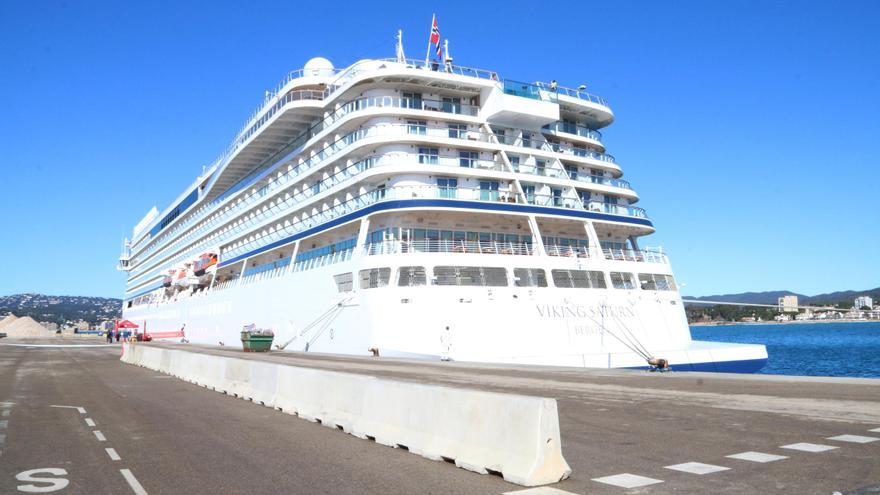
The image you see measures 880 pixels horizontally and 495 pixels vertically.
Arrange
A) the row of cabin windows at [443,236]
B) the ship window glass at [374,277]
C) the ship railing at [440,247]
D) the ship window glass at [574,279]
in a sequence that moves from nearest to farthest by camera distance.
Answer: the ship window glass at [374,277]
the ship railing at [440,247]
the ship window glass at [574,279]
the row of cabin windows at [443,236]

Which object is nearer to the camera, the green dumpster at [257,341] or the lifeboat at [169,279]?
the green dumpster at [257,341]

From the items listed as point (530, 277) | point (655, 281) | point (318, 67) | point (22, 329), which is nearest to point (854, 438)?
point (530, 277)

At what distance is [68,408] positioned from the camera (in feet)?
47.5

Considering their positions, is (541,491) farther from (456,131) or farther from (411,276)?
(456,131)

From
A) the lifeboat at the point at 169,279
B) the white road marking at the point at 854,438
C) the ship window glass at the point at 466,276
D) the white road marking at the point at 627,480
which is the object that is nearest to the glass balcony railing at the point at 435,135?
the ship window glass at the point at 466,276

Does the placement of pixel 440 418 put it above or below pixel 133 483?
above

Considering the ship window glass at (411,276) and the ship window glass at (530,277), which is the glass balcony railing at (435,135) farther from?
the ship window glass at (411,276)

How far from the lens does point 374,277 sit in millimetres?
28250

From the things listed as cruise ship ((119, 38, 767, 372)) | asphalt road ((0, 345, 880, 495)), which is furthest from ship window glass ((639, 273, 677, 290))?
→ asphalt road ((0, 345, 880, 495))

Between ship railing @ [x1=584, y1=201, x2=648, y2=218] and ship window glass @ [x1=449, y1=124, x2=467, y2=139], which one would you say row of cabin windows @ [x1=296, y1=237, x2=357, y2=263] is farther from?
ship railing @ [x1=584, y1=201, x2=648, y2=218]

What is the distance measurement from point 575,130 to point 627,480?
3193cm

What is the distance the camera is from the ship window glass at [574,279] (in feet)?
96.2

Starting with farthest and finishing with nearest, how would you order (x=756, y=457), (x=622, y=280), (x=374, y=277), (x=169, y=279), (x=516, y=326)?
(x=169, y=279) → (x=622, y=280) → (x=374, y=277) → (x=516, y=326) → (x=756, y=457)

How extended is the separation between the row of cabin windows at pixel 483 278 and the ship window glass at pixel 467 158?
631 cm
